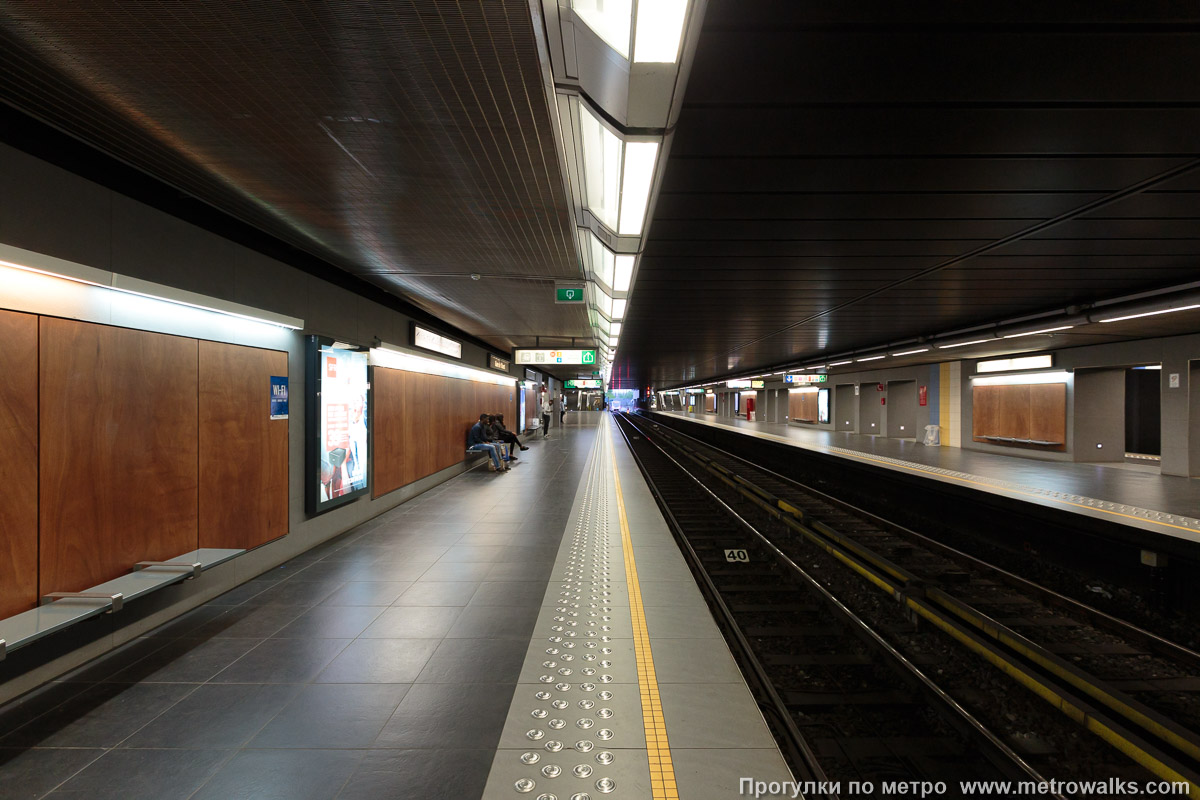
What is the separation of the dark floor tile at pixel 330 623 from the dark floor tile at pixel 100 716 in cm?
71

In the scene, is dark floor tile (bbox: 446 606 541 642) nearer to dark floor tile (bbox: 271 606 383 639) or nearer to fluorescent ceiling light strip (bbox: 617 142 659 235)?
dark floor tile (bbox: 271 606 383 639)

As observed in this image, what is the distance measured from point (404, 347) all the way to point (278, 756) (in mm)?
6094

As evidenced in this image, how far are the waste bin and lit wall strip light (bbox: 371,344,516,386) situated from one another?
14.4 m

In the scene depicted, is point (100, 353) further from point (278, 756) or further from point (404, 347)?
point (404, 347)

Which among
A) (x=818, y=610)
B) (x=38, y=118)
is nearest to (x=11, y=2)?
(x=38, y=118)

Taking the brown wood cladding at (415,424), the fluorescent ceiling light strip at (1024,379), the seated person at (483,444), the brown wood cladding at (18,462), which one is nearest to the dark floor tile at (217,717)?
the brown wood cladding at (18,462)

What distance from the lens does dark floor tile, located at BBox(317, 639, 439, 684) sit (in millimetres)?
2973

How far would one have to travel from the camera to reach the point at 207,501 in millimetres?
4078

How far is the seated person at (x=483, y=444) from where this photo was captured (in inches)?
452

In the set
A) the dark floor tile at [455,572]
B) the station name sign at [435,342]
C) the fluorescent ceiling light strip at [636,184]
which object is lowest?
the dark floor tile at [455,572]

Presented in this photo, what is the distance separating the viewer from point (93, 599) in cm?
291

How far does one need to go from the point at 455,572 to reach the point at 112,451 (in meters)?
2.76

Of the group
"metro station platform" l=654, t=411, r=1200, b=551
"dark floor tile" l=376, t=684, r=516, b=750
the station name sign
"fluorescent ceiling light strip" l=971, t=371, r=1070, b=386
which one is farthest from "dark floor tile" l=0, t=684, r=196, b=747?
"fluorescent ceiling light strip" l=971, t=371, r=1070, b=386

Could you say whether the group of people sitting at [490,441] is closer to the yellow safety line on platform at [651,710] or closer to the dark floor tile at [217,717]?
the yellow safety line on platform at [651,710]
